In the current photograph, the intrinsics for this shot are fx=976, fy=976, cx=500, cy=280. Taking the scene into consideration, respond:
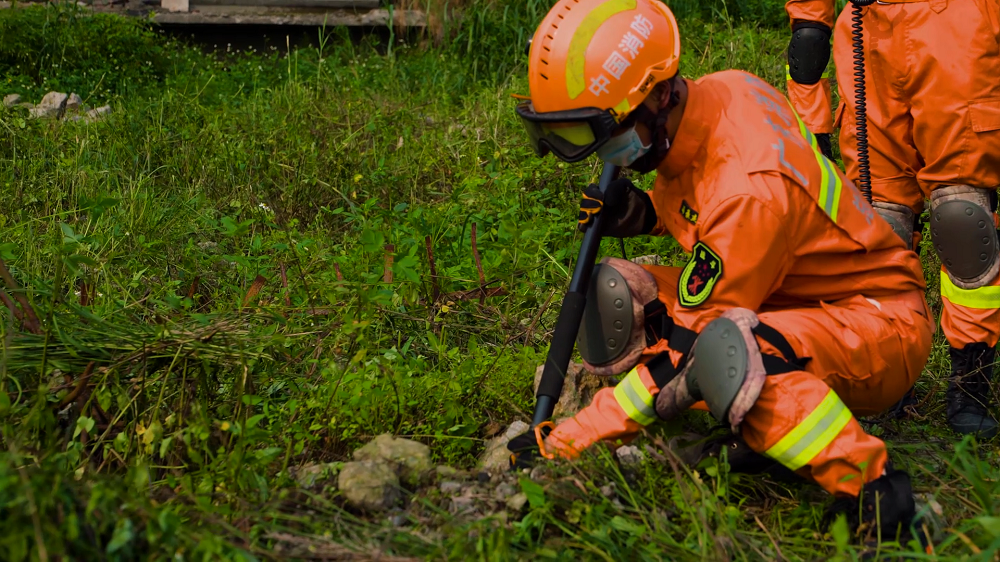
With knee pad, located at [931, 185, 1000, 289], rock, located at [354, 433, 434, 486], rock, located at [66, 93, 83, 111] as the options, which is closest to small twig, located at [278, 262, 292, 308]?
rock, located at [354, 433, 434, 486]

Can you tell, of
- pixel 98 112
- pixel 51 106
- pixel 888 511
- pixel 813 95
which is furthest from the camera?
pixel 51 106

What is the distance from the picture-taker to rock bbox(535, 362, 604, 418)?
2.86m

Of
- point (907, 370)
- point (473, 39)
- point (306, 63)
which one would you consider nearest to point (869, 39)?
point (907, 370)

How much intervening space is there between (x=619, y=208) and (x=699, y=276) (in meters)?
0.53

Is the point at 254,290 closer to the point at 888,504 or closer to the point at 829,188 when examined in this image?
the point at 829,188

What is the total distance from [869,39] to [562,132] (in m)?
1.43

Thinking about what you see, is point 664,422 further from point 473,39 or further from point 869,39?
point 473,39

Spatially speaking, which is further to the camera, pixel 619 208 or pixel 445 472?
pixel 619 208

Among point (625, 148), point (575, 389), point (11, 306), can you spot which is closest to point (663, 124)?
point (625, 148)

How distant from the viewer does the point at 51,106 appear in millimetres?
5676

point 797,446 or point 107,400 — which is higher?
point 797,446

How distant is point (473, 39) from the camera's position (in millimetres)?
6449

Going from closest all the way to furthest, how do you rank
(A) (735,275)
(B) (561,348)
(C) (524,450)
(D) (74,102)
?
(A) (735,275)
(C) (524,450)
(B) (561,348)
(D) (74,102)

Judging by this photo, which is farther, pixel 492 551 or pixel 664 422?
pixel 664 422
